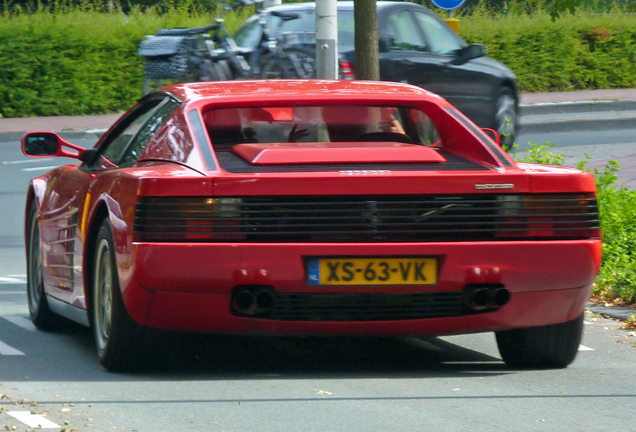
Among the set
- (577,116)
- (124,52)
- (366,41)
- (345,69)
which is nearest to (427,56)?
(345,69)

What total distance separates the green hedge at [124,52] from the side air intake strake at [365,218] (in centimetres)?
1773

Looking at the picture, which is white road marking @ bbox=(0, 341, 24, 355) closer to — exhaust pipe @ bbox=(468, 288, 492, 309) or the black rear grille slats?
the black rear grille slats

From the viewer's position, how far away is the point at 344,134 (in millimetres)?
5848

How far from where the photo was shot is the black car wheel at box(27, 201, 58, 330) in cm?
686

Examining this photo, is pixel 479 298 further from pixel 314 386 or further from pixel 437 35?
pixel 437 35

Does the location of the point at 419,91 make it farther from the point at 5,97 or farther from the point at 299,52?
A: the point at 5,97

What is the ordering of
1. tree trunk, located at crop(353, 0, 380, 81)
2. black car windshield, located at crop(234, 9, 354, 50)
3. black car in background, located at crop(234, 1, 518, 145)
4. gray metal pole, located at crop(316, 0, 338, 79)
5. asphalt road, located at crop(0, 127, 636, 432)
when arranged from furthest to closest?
black car in background, located at crop(234, 1, 518, 145), black car windshield, located at crop(234, 9, 354, 50), gray metal pole, located at crop(316, 0, 338, 79), tree trunk, located at crop(353, 0, 380, 81), asphalt road, located at crop(0, 127, 636, 432)

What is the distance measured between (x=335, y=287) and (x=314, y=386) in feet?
1.40

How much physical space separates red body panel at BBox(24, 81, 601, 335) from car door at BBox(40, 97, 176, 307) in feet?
1.27

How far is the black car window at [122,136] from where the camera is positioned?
6.17m

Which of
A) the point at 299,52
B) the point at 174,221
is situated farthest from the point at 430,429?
the point at 299,52

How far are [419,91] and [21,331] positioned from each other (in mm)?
2622

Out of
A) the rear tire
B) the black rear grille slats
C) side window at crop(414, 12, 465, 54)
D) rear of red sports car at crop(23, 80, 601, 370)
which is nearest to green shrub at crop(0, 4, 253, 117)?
side window at crop(414, 12, 465, 54)

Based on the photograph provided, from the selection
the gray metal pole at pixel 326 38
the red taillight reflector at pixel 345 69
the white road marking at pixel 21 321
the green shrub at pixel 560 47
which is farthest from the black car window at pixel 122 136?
the green shrub at pixel 560 47
